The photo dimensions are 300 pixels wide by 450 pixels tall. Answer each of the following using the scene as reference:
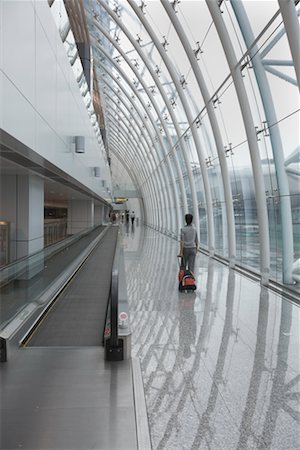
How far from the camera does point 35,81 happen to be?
869cm

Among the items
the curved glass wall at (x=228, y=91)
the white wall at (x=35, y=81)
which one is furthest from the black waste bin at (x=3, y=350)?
the curved glass wall at (x=228, y=91)

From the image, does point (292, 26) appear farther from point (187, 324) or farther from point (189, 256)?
point (187, 324)

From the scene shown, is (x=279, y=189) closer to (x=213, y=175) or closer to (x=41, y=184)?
(x=41, y=184)

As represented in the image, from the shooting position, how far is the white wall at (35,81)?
6.58 meters

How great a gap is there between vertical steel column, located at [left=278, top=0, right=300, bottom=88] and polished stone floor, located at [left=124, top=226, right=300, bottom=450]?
4.72 metres

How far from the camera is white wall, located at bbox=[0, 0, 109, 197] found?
6.58 metres

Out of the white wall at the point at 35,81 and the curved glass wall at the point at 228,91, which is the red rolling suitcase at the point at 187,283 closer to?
the curved glass wall at the point at 228,91

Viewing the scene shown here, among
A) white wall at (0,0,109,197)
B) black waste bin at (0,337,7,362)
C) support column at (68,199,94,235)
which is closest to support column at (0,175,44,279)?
white wall at (0,0,109,197)

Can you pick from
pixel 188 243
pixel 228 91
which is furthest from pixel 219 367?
pixel 228 91

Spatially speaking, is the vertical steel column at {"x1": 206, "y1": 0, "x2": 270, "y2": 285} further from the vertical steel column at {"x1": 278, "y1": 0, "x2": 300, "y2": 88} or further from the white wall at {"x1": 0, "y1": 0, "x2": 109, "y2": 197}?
the white wall at {"x1": 0, "y1": 0, "x2": 109, "y2": 197}

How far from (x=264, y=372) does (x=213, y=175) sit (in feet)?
67.1

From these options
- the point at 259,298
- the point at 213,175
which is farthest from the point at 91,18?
the point at 259,298

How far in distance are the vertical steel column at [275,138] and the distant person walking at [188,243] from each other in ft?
8.57

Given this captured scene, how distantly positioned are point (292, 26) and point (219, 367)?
647cm
